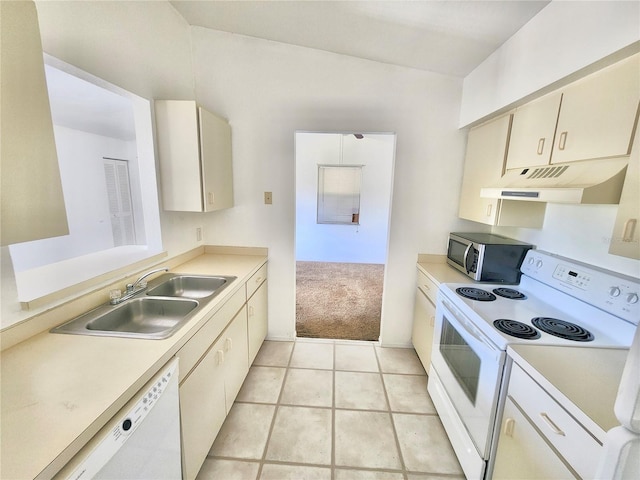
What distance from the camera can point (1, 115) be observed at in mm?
781

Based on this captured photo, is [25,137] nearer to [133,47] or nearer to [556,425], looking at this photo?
[133,47]

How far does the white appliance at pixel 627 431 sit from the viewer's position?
1.66 feet

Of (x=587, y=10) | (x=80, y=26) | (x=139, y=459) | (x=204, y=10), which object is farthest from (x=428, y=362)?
(x=204, y=10)

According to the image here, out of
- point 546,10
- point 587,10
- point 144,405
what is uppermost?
point 546,10

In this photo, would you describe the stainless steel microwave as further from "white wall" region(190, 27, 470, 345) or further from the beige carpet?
the beige carpet

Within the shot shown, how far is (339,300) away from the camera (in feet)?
12.7

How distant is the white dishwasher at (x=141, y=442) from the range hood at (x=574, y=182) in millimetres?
1804

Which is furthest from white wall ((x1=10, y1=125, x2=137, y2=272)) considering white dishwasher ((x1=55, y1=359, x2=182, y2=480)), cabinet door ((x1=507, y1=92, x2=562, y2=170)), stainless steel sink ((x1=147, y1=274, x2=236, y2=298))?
cabinet door ((x1=507, y1=92, x2=562, y2=170))

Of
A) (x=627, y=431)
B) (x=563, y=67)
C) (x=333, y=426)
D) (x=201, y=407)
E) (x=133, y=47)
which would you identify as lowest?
(x=333, y=426)

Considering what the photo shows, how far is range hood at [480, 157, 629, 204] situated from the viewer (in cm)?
108

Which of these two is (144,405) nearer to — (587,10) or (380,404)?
(380,404)

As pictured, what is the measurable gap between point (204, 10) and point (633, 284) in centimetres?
299

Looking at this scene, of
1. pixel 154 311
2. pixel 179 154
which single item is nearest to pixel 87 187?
pixel 179 154

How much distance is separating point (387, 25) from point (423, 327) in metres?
2.26
